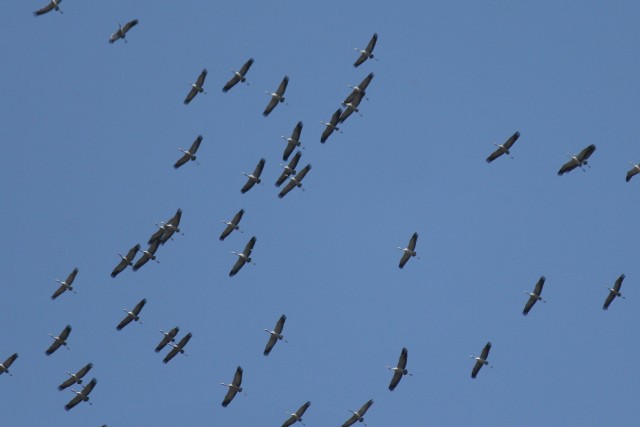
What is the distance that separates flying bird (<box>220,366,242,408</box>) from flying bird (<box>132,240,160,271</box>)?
7.84 meters

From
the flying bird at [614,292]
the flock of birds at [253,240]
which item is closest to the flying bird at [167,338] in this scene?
the flock of birds at [253,240]

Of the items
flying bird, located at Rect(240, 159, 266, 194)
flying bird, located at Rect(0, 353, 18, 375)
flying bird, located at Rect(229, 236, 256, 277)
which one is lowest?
flying bird, located at Rect(0, 353, 18, 375)

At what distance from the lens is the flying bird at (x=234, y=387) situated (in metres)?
96.9

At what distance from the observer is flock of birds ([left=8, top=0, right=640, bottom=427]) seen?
314ft

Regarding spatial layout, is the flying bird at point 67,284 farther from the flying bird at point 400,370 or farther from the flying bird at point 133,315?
the flying bird at point 400,370

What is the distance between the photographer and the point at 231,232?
99.8 m

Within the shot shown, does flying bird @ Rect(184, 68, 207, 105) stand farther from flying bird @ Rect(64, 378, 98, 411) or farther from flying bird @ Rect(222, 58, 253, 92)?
flying bird @ Rect(64, 378, 98, 411)

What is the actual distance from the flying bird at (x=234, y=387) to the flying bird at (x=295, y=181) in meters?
9.95

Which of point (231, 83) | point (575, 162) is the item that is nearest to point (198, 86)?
point (231, 83)

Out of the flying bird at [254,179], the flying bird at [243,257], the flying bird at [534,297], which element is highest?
the flying bird at [534,297]

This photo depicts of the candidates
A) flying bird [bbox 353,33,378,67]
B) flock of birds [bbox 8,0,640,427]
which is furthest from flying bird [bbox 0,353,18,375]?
flying bird [bbox 353,33,378,67]

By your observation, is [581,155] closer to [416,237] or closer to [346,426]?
[416,237]

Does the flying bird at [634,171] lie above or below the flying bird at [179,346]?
above

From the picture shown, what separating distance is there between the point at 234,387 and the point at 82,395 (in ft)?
27.4
